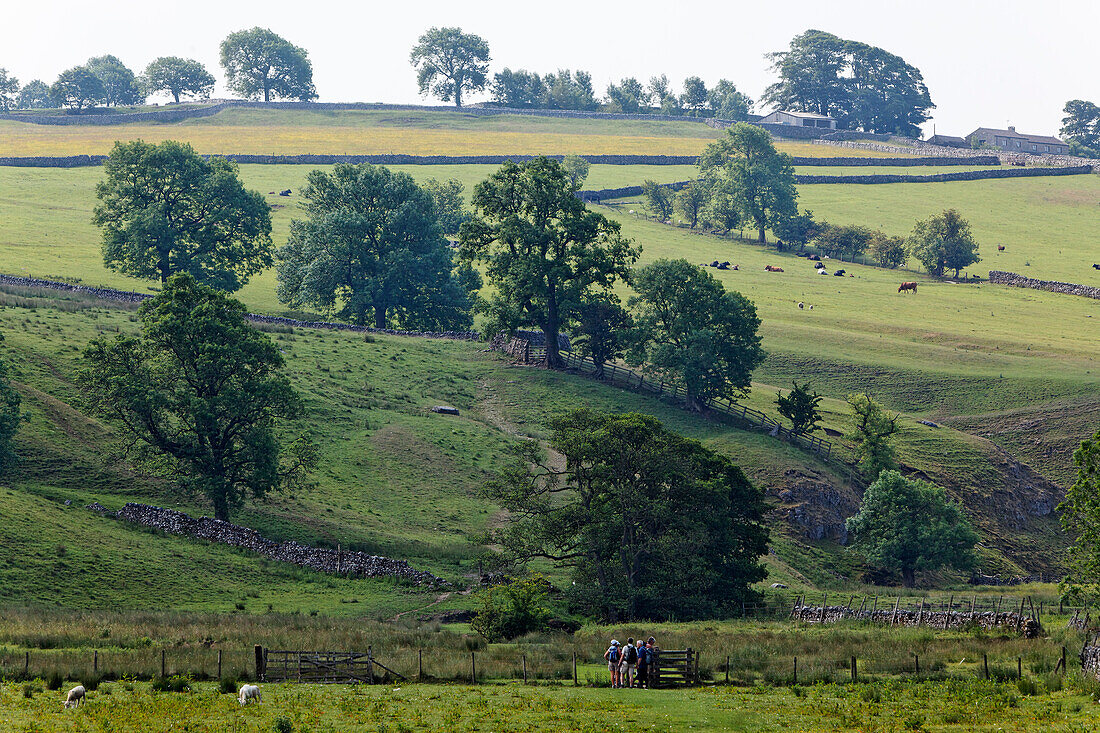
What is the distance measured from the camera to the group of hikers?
113 feet

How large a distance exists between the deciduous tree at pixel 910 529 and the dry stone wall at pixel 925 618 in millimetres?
19291

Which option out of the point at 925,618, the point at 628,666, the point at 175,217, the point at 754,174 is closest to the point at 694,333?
the point at 925,618

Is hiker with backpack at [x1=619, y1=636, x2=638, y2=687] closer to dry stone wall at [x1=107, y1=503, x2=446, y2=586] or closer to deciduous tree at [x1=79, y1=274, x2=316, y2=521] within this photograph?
dry stone wall at [x1=107, y1=503, x2=446, y2=586]

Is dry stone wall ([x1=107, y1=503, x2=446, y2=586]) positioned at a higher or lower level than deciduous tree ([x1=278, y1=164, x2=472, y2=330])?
lower

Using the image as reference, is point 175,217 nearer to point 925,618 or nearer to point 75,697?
point 925,618

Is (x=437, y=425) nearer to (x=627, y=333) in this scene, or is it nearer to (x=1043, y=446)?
(x=627, y=333)

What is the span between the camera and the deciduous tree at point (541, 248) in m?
89.4

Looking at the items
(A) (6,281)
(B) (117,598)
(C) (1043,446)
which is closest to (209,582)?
(B) (117,598)

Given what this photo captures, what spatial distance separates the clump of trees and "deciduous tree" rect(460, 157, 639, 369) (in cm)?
3397

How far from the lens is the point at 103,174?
6166 inches

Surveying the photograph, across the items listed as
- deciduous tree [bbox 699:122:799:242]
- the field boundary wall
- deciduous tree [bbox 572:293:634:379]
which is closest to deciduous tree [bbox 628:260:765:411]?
deciduous tree [bbox 572:293:634:379]

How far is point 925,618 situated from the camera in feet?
155

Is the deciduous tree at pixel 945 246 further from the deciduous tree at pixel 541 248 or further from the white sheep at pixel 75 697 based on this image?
the white sheep at pixel 75 697

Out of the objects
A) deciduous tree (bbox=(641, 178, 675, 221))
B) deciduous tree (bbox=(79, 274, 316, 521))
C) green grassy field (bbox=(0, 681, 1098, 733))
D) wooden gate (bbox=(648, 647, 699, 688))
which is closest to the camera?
green grassy field (bbox=(0, 681, 1098, 733))
